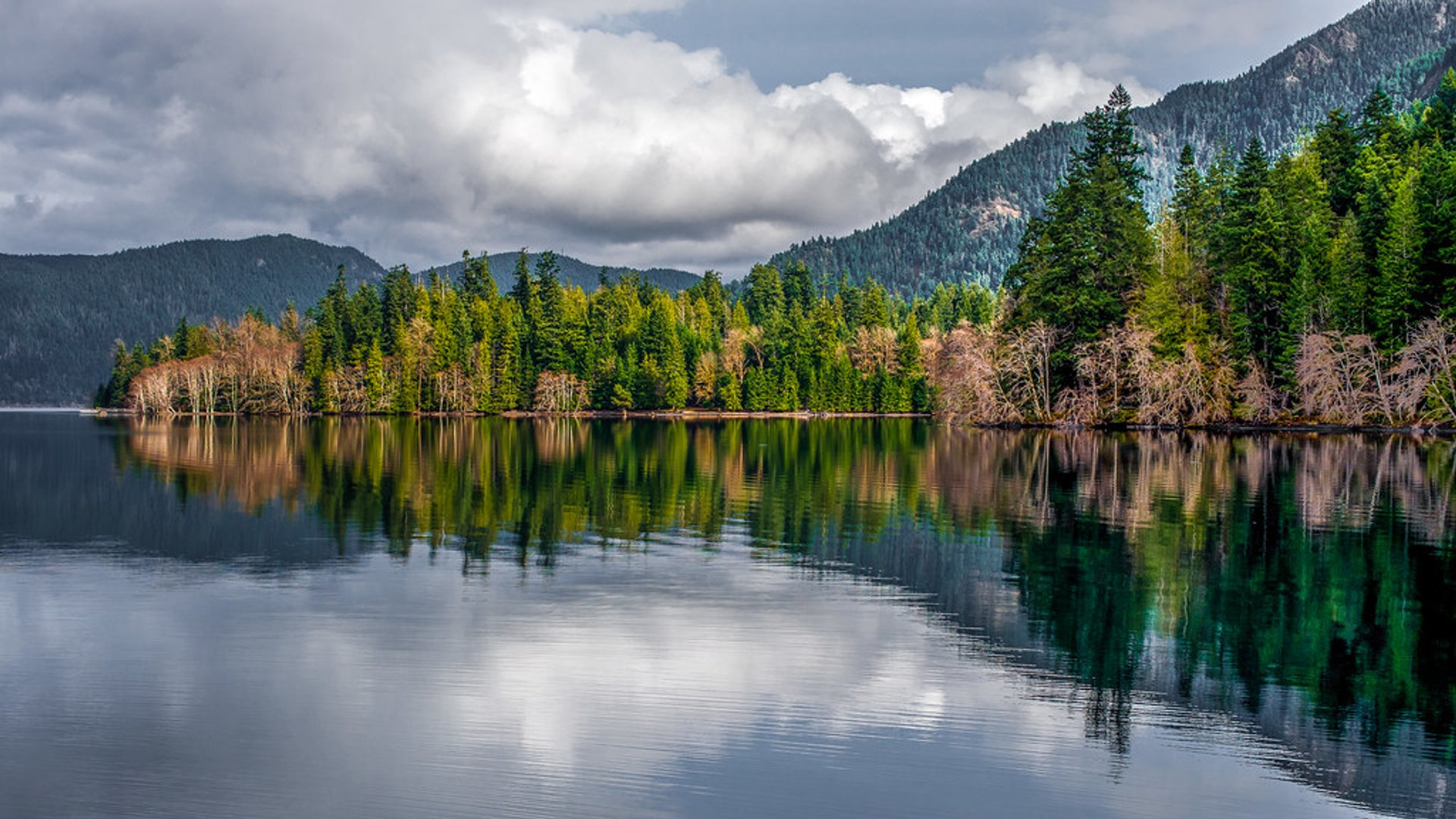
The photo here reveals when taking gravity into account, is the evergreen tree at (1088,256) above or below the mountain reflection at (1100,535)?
above

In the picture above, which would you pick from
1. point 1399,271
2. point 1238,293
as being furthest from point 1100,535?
point 1238,293

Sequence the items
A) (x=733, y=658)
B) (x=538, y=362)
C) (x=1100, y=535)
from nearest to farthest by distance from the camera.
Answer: (x=733, y=658) < (x=1100, y=535) < (x=538, y=362)

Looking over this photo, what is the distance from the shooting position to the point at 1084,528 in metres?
26.4

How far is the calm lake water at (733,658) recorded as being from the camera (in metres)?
10.2

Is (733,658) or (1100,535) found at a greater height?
(1100,535)

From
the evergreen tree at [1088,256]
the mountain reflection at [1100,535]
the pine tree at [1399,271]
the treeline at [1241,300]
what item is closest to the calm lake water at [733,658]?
the mountain reflection at [1100,535]

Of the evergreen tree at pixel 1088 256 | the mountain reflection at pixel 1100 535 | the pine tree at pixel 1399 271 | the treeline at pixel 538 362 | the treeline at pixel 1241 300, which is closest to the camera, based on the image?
the mountain reflection at pixel 1100 535

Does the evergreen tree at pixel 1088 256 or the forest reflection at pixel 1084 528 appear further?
the evergreen tree at pixel 1088 256

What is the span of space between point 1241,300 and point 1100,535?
65.3m

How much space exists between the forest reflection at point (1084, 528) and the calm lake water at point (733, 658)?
13 centimetres

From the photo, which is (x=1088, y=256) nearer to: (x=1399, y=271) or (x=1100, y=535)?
(x=1399, y=271)

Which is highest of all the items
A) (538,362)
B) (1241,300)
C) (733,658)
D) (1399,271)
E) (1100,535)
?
(1399,271)

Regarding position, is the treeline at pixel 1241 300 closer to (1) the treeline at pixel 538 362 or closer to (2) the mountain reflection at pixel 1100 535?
(2) the mountain reflection at pixel 1100 535

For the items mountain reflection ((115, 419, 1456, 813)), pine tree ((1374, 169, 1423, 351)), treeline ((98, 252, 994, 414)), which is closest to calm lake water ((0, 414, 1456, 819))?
mountain reflection ((115, 419, 1456, 813))
